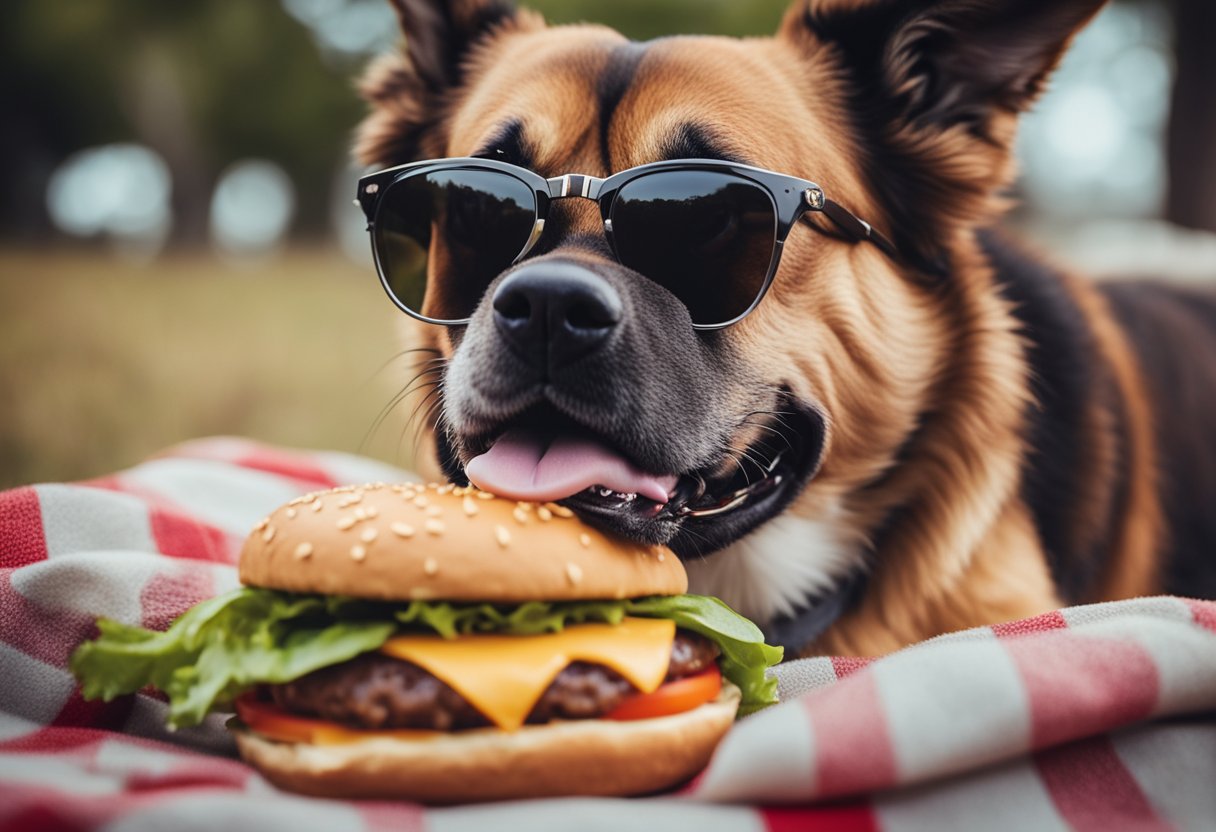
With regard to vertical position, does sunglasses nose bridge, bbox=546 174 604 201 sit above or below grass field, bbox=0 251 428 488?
above

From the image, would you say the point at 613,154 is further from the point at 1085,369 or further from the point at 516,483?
the point at 1085,369

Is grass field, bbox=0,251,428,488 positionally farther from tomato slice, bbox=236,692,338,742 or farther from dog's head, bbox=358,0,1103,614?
tomato slice, bbox=236,692,338,742

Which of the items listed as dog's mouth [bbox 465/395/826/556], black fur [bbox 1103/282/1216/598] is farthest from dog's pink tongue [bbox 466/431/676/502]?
black fur [bbox 1103/282/1216/598]

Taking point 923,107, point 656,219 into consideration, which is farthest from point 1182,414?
point 656,219

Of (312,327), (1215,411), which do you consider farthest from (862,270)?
(312,327)

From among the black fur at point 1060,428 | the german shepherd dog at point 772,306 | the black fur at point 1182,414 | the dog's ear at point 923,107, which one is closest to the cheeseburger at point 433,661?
the german shepherd dog at point 772,306

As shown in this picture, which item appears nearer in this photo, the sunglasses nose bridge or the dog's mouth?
the dog's mouth
